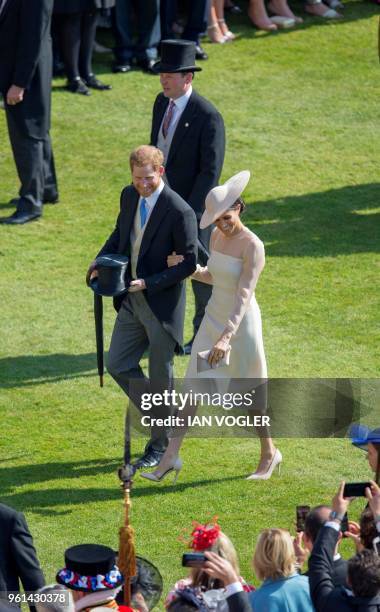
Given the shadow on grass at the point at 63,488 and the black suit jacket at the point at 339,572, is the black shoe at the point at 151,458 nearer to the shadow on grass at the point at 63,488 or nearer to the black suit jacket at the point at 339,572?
the shadow on grass at the point at 63,488

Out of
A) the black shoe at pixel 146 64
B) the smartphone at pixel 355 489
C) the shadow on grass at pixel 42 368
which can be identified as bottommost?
the shadow on grass at pixel 42 368

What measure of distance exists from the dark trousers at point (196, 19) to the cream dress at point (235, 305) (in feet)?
23.6

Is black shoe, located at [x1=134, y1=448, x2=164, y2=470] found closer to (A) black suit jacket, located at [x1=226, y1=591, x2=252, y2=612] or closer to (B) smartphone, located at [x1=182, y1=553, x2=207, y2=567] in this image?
(B) smartphone, located at [x1=182, y1=553, x2=207, y2=567]

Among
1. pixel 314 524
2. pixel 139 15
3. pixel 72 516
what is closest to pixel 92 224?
pixel 139 15

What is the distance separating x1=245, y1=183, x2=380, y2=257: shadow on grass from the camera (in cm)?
1206

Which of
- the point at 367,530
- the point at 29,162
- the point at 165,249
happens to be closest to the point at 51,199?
the point at 29,162

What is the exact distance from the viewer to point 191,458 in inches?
354

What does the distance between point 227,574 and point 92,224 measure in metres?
6.90

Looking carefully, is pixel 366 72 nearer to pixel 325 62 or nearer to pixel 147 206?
pixel 325 62

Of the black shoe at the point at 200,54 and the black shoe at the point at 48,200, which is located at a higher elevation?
the black shoe at the point at 200,54

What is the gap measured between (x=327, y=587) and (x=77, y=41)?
9366 mm

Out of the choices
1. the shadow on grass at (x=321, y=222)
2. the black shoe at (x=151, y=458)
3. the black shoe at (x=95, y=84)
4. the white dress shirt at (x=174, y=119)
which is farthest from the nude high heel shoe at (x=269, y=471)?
the black shoe at (x=95, y=84)

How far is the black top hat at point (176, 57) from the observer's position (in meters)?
9.65

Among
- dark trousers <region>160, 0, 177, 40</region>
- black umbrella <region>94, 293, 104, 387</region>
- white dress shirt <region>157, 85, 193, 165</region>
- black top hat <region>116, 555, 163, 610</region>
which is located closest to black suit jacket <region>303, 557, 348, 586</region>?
black top hat <region>116, 555, 163, 610</region>
